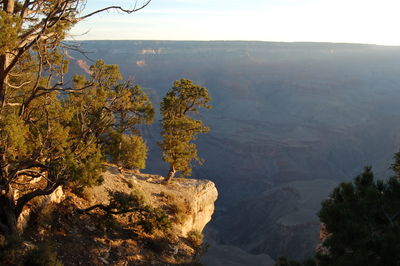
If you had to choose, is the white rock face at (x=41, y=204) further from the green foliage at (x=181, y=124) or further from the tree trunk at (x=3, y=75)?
the green foliage at (x=181, y=124)

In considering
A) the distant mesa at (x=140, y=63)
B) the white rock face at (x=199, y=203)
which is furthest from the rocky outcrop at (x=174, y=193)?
the distant mesa at (x=140, y=63)

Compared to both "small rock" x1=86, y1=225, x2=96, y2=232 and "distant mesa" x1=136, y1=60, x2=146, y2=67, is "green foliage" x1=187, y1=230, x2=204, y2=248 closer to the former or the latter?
"small rock" x1=86, y1=225, x2=96, y2=232

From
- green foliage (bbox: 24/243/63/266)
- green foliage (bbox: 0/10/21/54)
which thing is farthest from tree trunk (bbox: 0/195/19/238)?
green foliage (bbox: 0/10/21/54)

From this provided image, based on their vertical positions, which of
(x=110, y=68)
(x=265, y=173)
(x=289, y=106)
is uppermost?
(x=110, y=68)

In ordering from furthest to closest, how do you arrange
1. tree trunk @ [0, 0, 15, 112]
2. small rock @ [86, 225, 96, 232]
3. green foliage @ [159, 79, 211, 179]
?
green foliage @ [159, 79, 211, 179] < small rock @ [86, 225, 96, 232] < tree trunk @ [0, 0, 15, 112]

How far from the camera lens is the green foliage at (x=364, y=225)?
9016 millimetres

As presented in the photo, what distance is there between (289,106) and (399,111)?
3668cm

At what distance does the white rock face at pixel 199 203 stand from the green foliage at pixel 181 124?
180cm

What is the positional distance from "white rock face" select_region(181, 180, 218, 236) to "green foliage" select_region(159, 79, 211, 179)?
1802mm

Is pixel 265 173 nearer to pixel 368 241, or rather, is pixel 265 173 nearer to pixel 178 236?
pixel 178 236

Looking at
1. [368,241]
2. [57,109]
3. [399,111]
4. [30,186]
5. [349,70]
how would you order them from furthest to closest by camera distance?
1. [349,70]
2. [399,111]
3. [30,186]
4. [57,109]
5. [368,241]

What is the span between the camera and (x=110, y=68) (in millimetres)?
26438

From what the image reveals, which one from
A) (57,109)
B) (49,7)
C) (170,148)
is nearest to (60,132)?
(57,109)

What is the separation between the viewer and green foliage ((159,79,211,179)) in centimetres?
2681
